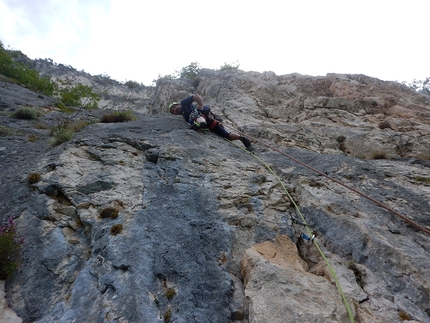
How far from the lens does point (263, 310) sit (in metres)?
3.11

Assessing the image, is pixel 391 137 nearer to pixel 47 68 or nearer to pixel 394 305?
pixel 394 305

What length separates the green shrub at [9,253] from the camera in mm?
3643

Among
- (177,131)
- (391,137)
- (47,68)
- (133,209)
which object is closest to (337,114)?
(391,137)

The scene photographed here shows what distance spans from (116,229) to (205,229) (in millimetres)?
1553

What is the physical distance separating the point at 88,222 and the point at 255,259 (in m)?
3.03

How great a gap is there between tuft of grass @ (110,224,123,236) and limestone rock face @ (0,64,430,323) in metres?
0.03

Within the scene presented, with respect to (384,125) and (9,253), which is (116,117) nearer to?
(9,253)

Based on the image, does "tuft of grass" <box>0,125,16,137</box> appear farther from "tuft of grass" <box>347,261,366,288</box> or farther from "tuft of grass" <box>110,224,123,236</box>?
"tuft of grass" <box>347,261,366,288</box>

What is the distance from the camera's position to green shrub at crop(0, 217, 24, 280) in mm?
3643

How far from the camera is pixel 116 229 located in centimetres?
421

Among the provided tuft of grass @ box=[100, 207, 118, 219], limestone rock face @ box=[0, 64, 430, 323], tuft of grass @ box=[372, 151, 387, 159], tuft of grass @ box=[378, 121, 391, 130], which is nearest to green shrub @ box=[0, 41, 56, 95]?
limestone rock face @ box=[0, 64, 430, 323]

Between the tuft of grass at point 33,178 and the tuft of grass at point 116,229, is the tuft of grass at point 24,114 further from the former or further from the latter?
the tuft of grass at point 116,229

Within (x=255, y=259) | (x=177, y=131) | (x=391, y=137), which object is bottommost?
(x=255, y=259)

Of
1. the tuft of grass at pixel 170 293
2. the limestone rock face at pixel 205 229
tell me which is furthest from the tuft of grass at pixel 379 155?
the tuft of grass at pixel 170 293
